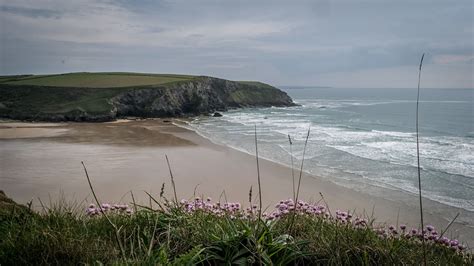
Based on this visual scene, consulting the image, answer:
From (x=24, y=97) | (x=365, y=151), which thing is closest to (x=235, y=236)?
(x=365, y=151)

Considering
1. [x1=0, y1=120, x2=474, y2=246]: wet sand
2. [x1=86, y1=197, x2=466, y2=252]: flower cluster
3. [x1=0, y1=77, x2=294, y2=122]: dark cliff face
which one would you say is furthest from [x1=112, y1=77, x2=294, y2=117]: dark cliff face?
[x1=86, y1=197, x2=466, y2=252]: flower cluster

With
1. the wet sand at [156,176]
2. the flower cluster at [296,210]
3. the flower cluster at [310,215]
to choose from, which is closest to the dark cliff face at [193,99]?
the wet sand at [156,176]

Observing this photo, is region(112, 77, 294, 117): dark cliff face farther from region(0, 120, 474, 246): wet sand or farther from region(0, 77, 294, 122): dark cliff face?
region(0, 120, 474, 246): wet sand

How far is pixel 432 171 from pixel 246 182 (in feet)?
26.4

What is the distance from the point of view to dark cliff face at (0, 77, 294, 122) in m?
46.9

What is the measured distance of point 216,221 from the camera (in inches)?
163

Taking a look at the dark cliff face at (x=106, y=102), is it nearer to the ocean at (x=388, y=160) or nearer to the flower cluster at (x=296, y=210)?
the ocean at (x=388, y=160)

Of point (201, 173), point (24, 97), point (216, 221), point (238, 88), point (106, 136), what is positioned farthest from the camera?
point (238, 88)

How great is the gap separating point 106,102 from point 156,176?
3924 centimetres

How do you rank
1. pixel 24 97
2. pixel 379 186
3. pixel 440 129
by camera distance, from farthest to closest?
pixel 24 97 < pixel 440 129 < pixel 379 186

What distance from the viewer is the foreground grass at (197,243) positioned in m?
3.25

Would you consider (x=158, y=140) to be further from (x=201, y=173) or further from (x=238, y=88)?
(x=238, y=88)

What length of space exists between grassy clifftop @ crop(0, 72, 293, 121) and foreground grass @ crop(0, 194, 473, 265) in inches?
1730

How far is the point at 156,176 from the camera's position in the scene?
50.4 ft
